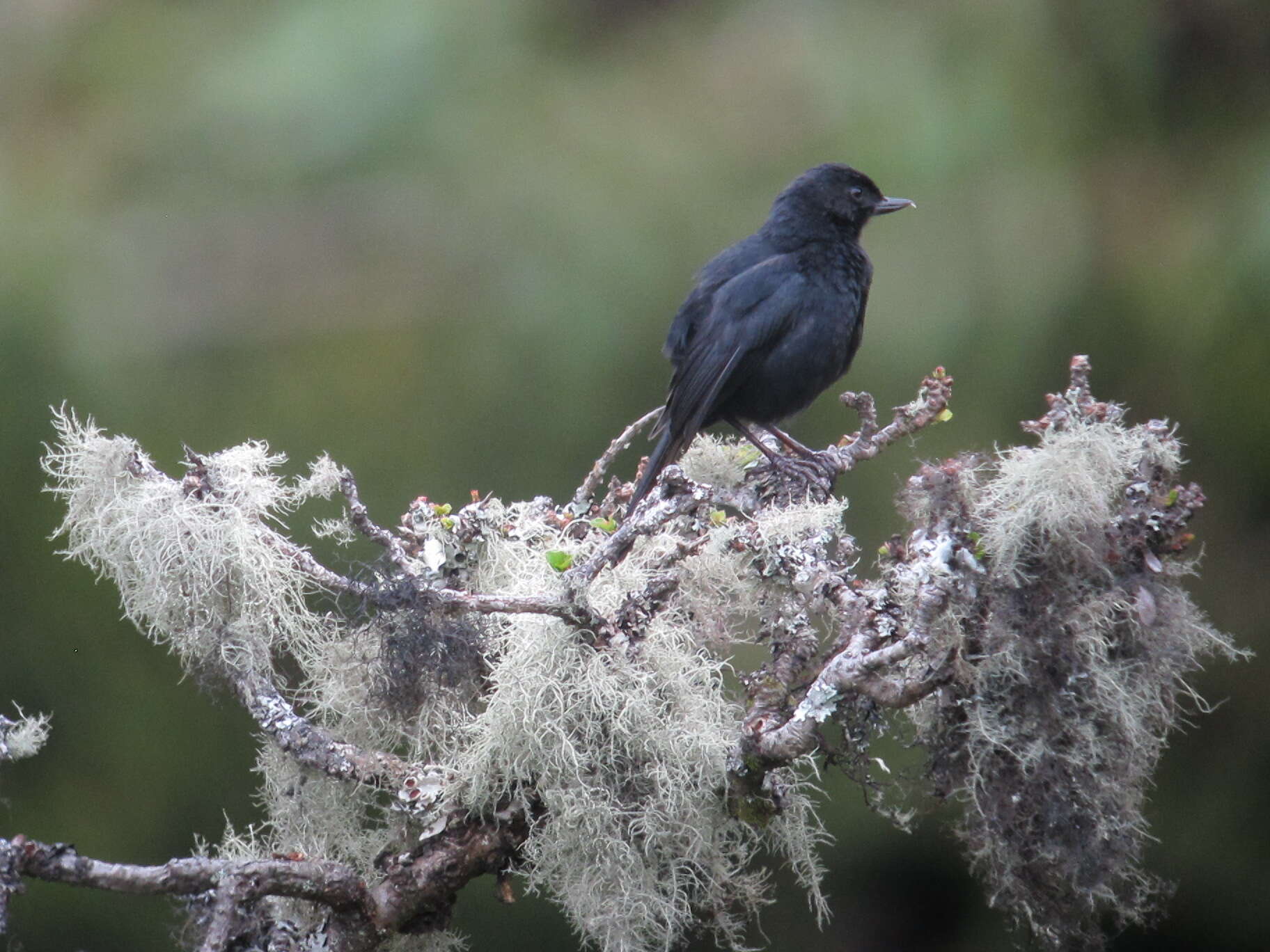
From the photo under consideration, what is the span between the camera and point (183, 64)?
350cm

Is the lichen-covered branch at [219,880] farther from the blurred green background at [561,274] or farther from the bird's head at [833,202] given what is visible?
the bird's head at [833,202]

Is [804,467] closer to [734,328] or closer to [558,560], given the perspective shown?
[734,328]

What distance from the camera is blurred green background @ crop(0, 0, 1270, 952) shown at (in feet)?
9.55

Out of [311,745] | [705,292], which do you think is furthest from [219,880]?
[705,292]

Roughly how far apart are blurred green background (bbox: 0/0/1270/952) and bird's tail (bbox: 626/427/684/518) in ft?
1.76

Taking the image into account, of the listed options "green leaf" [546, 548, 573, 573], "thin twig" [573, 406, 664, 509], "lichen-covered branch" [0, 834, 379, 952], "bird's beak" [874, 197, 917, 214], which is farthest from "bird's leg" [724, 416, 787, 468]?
"lichen-covered branch" [0, 834, 379, 952]

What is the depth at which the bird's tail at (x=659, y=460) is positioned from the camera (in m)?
2.26

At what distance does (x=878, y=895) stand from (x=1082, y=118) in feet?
6.92

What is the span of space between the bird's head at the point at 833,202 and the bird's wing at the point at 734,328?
16 centimetres

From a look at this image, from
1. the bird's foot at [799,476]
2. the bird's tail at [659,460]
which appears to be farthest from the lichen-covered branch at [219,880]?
the bird's foot at [799,476]

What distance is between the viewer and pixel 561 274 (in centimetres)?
308

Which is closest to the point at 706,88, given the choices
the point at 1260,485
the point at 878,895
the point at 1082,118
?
the point at 1082,118

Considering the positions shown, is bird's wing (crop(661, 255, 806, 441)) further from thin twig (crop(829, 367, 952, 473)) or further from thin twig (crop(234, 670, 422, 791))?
thin twig (crop(234, 670, 422, 791))

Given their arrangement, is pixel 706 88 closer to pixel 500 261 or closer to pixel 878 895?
pixel 500 261
